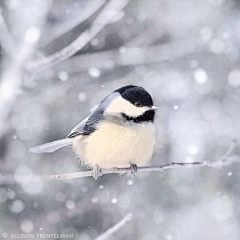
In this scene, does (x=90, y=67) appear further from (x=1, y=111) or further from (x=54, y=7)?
(x=1, y=111)

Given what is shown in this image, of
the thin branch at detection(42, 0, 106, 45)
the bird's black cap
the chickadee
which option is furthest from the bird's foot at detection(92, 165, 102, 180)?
the thin branch at detection(42, 0, 106, 45)

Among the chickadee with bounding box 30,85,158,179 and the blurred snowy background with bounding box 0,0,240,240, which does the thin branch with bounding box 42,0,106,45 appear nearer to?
the blurred snowy background with bounding box 0,0,240,240

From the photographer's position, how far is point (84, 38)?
5.46 ft

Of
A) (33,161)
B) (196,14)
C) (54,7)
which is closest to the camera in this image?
(33,161)

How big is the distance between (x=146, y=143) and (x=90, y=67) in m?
0.71

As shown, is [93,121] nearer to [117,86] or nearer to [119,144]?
[119,144]

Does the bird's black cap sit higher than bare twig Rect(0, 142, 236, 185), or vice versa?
the bird's black cap

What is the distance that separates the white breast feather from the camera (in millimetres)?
1144

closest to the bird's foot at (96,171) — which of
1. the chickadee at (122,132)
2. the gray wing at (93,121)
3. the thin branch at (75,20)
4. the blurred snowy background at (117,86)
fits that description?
the chickadee at (122,132)

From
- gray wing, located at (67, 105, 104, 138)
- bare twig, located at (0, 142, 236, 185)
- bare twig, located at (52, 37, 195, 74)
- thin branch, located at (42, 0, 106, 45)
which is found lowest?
bare twig, located at (0, 142, 236, 185)

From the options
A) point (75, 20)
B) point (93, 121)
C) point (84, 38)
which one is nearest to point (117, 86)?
point (84, 38)

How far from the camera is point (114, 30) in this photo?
1776 millimetres

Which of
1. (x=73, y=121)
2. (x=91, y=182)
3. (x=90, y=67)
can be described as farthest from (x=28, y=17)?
(x=91, y=182)

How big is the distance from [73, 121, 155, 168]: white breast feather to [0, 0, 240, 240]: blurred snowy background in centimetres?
38
